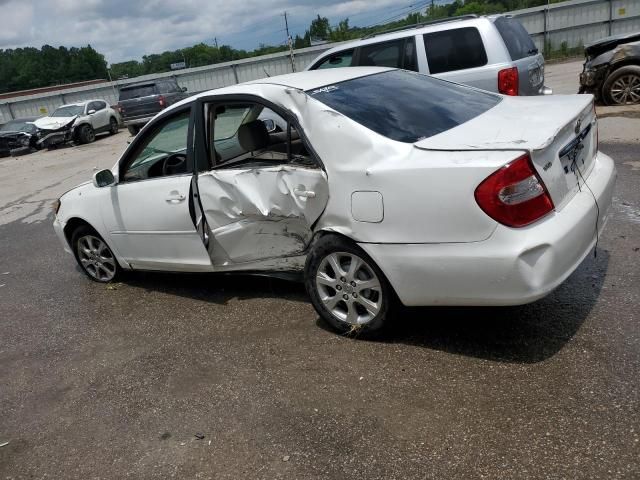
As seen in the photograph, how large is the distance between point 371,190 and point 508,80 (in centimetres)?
511

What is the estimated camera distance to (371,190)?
3.08 m

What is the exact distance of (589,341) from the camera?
3.15 m

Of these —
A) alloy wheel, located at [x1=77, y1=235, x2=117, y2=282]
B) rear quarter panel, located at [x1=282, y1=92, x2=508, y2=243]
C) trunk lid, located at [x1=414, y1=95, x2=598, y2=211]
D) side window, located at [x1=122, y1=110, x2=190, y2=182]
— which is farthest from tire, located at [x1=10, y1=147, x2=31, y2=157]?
trunk lid, located at [x1=414, y1=95, x2=598, y2=211]

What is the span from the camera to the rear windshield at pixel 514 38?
7.59 m

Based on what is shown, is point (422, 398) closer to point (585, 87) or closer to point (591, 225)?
point (591, 225)

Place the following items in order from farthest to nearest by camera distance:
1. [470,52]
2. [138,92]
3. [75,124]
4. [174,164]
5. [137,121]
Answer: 1. [75,124]
2. [138,92]
3. [137,121]
4. [470,52]
5. [174,164]

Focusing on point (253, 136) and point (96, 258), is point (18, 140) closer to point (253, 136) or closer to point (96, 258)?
point (96, 258)

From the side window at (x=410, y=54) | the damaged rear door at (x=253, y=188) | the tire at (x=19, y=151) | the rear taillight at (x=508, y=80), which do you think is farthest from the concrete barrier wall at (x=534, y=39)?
the damaged rear door at (x=253, y=188)

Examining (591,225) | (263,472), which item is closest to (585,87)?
(591,225)

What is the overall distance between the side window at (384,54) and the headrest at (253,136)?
15.9ft

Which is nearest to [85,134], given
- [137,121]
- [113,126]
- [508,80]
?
[113,126]

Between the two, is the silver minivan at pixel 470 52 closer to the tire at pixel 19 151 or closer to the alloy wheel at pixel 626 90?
the alloy wheel at pixel 626 90

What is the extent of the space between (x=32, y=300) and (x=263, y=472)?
379 centimetres

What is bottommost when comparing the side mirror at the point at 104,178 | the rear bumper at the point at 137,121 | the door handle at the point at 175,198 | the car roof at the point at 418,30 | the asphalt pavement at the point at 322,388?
the asphalt pavement at the point at 322,388
